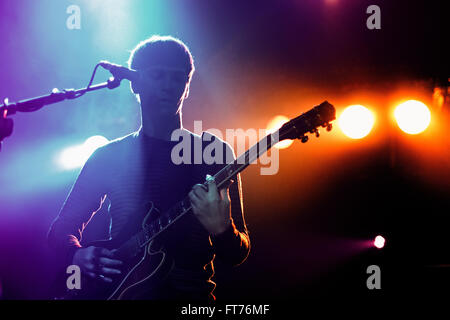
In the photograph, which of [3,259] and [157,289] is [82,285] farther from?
[3,259]

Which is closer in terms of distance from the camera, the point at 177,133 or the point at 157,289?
the point at 157,289

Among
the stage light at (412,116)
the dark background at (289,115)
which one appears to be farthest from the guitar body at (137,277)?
the stage light at (412,116)

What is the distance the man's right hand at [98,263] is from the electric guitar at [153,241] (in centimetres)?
4

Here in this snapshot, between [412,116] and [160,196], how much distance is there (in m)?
3.04

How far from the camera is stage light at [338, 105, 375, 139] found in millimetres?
3895

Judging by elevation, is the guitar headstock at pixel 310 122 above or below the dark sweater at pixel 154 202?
above

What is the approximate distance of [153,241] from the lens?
2156 millimetres

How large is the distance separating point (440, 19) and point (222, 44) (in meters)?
2.29

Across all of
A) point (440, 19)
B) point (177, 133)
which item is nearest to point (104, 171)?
point (177, 133)

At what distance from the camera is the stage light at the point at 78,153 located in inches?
136

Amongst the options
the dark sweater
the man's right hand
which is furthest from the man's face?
the man's right hand

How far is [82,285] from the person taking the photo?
2.19m

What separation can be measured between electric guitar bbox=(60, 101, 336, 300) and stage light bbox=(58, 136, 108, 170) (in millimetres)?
1483

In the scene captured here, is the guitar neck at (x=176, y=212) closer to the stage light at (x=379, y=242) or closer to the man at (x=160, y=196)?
the man at (x=160, y=196)
